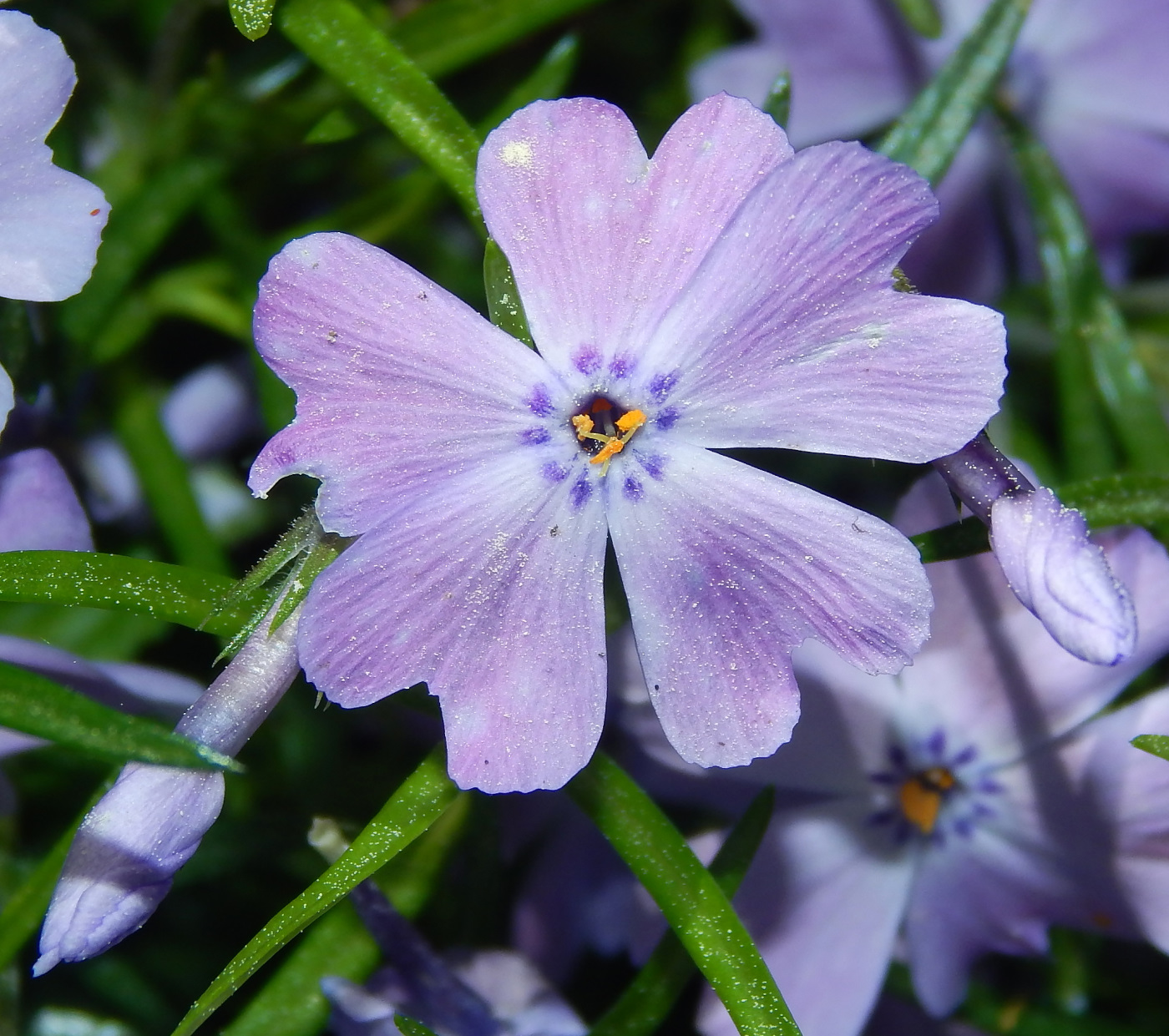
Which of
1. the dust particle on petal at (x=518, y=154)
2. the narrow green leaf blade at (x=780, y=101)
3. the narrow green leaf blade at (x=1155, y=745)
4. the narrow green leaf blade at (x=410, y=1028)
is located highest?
the narrow green leaf blade at (x=780, y=101)

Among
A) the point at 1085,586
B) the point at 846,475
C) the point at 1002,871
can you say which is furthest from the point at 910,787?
the point at 1085,586

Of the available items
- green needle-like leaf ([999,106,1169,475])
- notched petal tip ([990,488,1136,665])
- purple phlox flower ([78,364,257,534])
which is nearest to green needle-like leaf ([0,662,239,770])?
notched petal tip ([990,488,1136,665])

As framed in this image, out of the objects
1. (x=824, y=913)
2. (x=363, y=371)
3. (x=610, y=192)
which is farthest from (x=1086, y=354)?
(x=363, y=371)

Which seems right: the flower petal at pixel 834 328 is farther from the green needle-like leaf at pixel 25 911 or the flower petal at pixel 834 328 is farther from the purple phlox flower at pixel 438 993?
the green needle-like leaf at pixel 25 911

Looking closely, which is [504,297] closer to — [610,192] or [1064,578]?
[610,192]

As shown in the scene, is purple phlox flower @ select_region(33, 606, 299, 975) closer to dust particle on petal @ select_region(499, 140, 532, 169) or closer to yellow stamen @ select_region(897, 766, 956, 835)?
dust particle on petal @ select_region(499, 140, 532, 169)

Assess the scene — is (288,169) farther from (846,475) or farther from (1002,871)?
(1002,871)

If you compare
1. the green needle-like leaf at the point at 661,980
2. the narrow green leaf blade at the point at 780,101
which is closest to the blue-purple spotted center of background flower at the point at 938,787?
the green needle-like leaf at the point at 661,980
